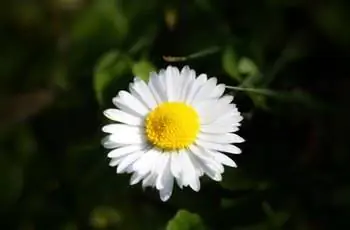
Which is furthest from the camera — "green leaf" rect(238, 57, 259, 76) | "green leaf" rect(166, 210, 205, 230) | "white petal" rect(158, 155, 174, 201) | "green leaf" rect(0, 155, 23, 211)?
"green leaf" rect(0, 155, 23, 211)

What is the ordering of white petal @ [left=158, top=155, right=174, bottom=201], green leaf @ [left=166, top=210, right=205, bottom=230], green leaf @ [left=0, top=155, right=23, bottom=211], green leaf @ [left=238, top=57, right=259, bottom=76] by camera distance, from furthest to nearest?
green leaf @ [left=0, top=155, right=23, bottom=211], green leaf @ [left=238, top=57, right=259, bottom=76], green leaf @ [left=166, top=210, right=205, bottom=230], white petal @ [left=158, top=155, right=174, bottom=201]

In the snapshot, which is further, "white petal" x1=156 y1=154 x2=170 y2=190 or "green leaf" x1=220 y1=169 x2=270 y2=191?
"green leaf" x1=220 y1=169 x2=270 y2=191

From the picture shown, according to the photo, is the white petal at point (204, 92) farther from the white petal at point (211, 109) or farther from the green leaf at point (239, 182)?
the green leaf at point (239, 182)

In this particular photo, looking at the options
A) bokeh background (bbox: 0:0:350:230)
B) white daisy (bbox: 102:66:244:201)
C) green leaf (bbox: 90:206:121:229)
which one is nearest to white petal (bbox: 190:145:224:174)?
white daisy (bbox: 102:66:244:201)

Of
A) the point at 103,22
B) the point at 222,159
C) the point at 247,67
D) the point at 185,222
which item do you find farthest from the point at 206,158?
the point at 103,22

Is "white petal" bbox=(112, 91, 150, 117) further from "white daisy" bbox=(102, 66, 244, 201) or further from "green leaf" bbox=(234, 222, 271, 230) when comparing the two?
"green leaf" bbox=(234, 222, 271, 230)

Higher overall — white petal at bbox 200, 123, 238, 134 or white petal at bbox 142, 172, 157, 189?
white petal at bbox 200, 123, 238, 134
